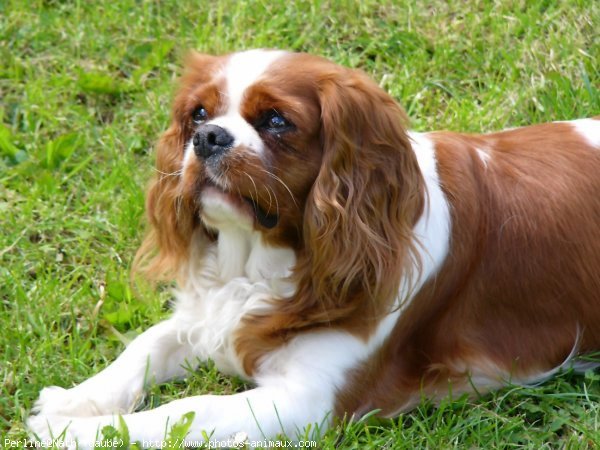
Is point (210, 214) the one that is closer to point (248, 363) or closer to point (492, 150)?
point (248, 363)

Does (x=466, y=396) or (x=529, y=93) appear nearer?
(x=466, y=396)

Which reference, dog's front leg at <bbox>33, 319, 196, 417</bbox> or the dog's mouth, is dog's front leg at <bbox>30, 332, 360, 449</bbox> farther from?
the dog's mouth

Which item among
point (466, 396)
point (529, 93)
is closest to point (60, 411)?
point (466, 396)

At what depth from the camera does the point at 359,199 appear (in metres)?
3.60

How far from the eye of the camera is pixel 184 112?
3.84 metres

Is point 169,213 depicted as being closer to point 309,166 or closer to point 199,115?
point 199,115

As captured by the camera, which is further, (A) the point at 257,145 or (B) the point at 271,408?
(B) the point at 271,408

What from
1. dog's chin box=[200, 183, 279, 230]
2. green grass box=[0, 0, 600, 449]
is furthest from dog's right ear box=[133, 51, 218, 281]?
green grass box=[0, 0, 600, 449]

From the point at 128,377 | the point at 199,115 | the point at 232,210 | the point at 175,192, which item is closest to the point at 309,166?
the point at 232,210

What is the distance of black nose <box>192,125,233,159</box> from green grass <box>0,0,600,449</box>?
1.04 metres

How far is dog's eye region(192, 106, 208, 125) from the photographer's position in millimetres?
3707

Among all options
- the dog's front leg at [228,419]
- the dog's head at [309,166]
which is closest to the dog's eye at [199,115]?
the dog's head at [309,166]

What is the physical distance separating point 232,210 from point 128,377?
2.80 ft

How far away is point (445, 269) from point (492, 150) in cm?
56
